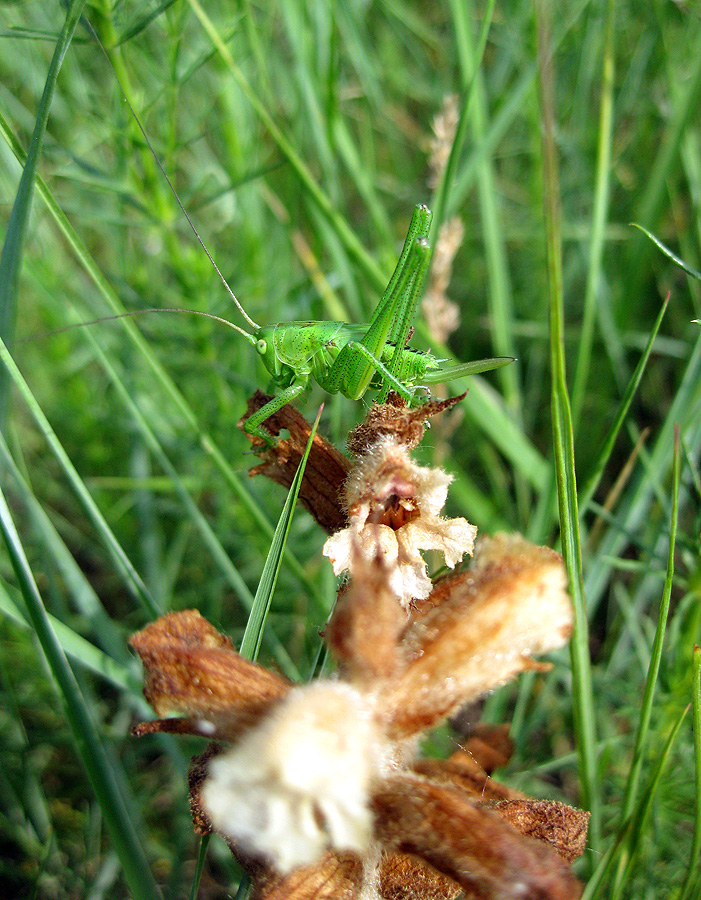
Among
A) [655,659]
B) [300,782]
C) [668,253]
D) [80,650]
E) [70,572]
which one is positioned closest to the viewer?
[300,782]

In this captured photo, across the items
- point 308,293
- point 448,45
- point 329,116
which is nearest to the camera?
point 329,116

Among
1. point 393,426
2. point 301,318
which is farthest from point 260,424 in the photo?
point 301,318

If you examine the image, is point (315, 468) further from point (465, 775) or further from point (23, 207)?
point (23, 207)

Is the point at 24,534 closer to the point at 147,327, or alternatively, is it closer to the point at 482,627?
the point at 147,327

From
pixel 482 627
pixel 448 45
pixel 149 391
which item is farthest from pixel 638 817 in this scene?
pixel 448 45

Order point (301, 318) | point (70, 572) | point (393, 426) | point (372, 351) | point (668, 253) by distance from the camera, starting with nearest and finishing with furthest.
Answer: point (393, 426) < point (668, 253) < point (70, 572) < point (372, 351) < point (301, 318)

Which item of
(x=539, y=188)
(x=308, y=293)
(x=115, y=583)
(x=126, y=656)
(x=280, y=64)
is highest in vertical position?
(x=280, y=64)
